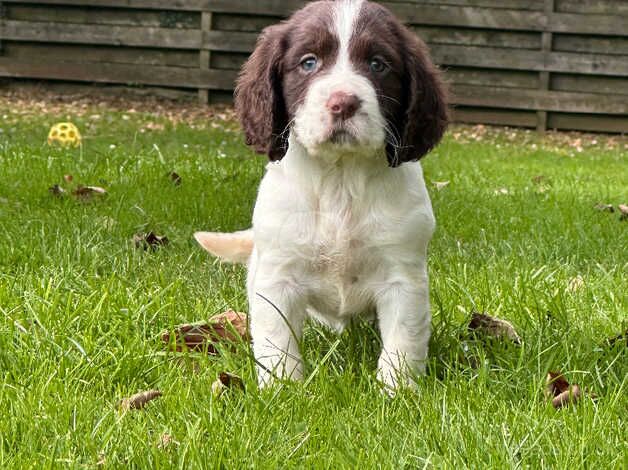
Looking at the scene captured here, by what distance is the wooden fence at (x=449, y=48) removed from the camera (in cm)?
1297

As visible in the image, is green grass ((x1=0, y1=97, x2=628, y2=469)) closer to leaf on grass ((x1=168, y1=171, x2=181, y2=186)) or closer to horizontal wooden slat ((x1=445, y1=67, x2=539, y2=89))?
leaf on grass ((x1=168, y1=171, x2=181, y2=186))

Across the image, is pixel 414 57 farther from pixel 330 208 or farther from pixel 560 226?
pixel 560 226

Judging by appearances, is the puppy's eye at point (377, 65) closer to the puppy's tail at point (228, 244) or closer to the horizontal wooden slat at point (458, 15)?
the puppy's tail at point (228, 244)

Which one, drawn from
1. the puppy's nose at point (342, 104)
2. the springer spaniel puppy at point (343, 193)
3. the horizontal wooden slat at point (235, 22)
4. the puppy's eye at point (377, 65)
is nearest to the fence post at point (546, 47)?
the horizontal wooden slat at point (235, 22)

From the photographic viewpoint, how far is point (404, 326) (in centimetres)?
280

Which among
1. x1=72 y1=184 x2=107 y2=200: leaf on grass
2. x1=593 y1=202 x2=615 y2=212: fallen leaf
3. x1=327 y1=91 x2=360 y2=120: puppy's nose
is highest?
x1=327 y1=91 x2=360 y2=120: puppy's nose

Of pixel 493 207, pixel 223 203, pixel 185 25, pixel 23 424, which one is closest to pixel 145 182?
pixel 223 203

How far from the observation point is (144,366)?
2.71 m

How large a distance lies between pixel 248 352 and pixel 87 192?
2.57m

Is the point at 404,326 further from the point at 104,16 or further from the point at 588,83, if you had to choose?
the point at 104,16

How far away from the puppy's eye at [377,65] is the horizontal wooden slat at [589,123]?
10927mm

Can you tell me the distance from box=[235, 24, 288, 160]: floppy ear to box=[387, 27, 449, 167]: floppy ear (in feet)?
1.11

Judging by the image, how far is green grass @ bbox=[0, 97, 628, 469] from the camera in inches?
84.9

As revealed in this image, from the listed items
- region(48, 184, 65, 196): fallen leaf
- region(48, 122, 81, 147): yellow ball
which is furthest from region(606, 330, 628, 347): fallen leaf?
region(48, 122, 81, 147): yellow ball
